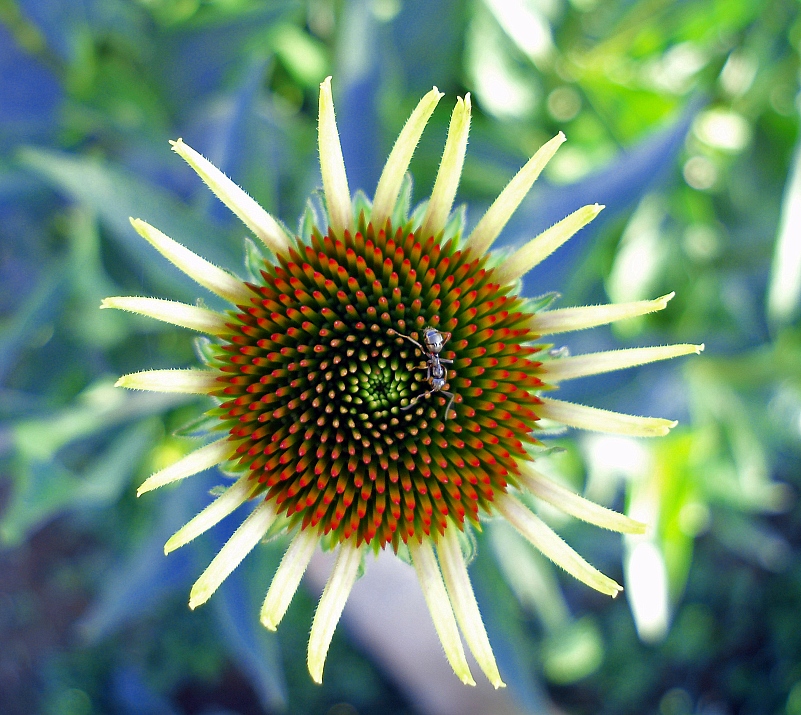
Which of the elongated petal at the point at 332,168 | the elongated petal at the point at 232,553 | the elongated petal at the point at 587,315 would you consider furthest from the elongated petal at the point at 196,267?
the elongated petal at the point at 587,315

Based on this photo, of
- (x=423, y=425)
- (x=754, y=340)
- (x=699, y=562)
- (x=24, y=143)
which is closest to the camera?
(x=423, y=425)

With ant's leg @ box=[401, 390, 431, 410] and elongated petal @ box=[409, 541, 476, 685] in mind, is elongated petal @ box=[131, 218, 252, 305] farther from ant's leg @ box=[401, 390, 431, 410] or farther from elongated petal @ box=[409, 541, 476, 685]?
elongated petal @ box=[409, 541, 476, 685]

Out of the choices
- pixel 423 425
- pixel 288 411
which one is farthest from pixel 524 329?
pixel 288 411

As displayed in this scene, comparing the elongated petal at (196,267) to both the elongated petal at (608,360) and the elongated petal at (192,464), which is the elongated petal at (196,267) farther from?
the elongated petal at (608,360)

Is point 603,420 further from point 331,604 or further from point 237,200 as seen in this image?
point 237,200

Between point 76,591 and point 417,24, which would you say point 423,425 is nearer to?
point 417,24

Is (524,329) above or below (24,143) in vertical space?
below

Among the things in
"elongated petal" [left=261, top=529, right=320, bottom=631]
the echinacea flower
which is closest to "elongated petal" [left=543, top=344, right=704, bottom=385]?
the echinacea flower
